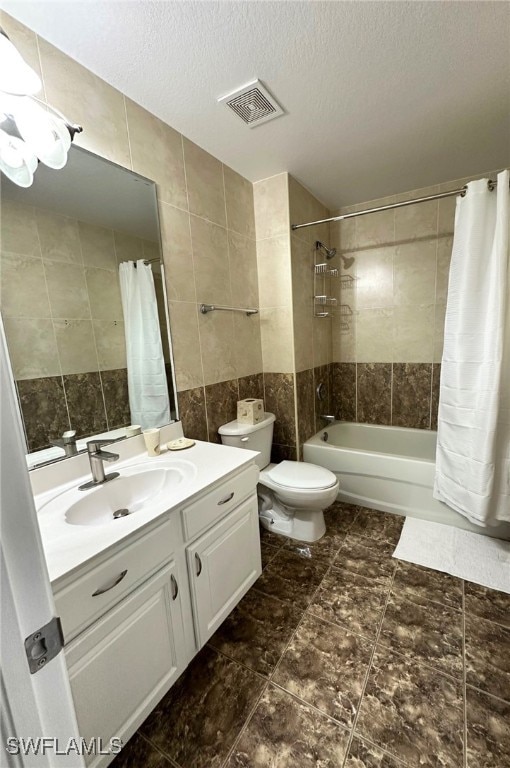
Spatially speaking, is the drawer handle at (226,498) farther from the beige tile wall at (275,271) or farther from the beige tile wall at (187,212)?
the beige tile wall at (275,271)

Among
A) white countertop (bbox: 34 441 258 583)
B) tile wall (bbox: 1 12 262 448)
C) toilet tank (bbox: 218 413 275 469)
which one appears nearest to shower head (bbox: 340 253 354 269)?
tile wall (bbox: 1 12 262 448)

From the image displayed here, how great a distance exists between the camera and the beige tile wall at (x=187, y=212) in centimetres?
122

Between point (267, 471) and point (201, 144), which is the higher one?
point (201, 144)

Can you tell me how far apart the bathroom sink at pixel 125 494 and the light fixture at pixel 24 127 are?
109cm

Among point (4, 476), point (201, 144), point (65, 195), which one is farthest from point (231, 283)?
point (4, 476)

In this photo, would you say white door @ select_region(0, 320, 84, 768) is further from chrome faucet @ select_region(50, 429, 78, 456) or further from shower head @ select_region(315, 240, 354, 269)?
shower head @ select_region(315, 240, 354, 269)

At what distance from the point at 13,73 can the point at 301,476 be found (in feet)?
6.77

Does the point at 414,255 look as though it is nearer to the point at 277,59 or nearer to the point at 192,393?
the point at 277,59

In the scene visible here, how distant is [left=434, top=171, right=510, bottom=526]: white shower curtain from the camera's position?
167cm

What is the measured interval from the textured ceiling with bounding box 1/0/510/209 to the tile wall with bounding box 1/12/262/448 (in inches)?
3.0

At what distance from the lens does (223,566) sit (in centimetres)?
132

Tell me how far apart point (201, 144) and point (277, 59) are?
24.9 inches

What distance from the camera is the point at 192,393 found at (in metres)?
1.79

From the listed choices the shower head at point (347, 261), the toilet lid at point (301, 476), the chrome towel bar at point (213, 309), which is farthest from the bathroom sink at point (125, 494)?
the shower head at point (347, 261)
